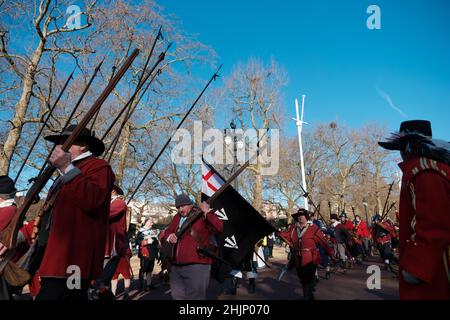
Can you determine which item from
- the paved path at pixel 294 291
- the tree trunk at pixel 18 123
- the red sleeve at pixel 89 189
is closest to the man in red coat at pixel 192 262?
the red sleeve at pixel 89 189

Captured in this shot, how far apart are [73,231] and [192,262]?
2565mm

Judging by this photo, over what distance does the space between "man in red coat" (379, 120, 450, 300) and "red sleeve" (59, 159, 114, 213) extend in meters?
2.51

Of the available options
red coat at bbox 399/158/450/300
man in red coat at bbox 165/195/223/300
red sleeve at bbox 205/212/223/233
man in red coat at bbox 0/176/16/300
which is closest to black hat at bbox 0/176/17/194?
man in red coat at bbox 0/176/16/300

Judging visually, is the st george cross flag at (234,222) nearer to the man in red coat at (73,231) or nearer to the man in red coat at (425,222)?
the man in red coat at (73,231)

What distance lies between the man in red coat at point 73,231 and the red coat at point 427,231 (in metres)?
2.53

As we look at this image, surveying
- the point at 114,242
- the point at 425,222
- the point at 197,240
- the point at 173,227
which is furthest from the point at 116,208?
the point at 425,222

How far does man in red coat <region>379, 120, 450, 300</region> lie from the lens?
2584 millimetres

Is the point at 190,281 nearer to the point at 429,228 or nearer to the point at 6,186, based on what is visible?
the point at 6,186

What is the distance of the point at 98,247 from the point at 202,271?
2457 mm

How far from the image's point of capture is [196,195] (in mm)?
29625

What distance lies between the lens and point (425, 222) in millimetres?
2629

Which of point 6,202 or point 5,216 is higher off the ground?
point 6,202

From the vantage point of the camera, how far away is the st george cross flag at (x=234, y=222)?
6.65 m
